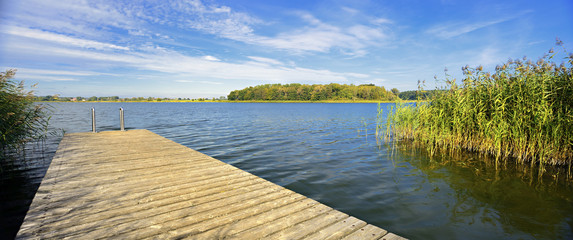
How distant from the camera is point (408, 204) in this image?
16.5ft

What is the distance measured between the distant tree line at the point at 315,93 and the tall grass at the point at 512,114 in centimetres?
10075

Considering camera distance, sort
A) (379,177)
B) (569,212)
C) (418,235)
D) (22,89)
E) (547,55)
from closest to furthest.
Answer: (418,235)
(569,212)
(379,177)
(547,55)
(22,89)

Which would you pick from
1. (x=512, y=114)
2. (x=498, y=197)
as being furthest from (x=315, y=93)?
(x=498, y=197)

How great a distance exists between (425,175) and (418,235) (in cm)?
346

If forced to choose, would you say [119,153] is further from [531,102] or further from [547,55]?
[547,55]

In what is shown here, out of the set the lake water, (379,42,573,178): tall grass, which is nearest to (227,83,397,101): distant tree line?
(379,42,573,178): tall grass

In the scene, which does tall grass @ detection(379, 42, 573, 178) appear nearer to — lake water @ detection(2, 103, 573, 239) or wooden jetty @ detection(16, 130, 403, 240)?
lake water @ detection(2, 103, 573, 239)

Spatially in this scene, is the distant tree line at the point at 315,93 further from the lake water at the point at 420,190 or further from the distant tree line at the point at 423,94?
the lake water at the point at 420,190

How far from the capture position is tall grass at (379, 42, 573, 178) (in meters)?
6.64

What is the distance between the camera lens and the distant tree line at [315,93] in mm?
112125

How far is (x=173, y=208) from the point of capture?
3273 mm

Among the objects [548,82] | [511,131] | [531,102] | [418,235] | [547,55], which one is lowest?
[418,235]

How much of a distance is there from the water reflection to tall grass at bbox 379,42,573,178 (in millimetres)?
660

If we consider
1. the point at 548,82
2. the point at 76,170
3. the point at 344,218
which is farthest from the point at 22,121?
the point at 548,82
